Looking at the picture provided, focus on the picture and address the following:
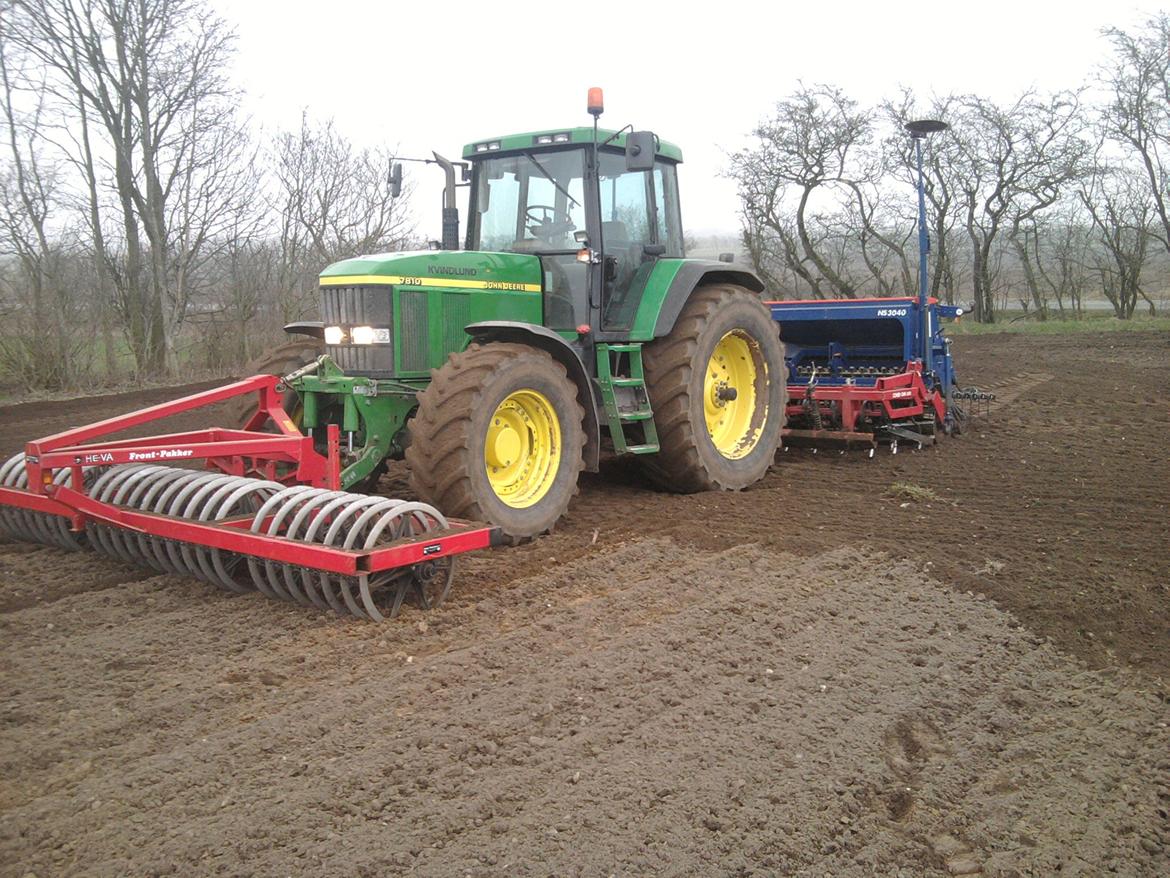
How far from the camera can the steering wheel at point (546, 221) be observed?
675cm

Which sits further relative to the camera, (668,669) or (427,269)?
(427,269)

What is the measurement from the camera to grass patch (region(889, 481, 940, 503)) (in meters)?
6.97

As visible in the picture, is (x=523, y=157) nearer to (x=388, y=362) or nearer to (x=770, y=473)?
(x=388, y=362)

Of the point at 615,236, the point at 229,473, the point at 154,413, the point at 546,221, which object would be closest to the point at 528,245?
the point at 546,221

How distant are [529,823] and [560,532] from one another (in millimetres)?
3294

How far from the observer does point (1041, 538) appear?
5.87 m

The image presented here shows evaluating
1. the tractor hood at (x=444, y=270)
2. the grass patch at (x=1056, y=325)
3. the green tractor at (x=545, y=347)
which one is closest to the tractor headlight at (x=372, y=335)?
the green tractor at (x=545, y=347)

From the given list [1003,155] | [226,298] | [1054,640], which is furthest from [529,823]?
[1003,155]

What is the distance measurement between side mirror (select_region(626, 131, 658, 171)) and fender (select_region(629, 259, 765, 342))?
3.36ft

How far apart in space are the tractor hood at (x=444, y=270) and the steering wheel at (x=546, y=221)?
0.65 ft

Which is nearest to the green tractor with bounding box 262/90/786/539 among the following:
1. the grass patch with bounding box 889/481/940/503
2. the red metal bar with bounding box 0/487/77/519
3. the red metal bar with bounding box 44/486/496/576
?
the red metal bar with bounding box 44/486/496/576

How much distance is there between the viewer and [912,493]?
7055 mm

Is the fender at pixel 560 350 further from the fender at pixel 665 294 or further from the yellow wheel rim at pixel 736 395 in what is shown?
the yellow wheel rim at pixel 736 395

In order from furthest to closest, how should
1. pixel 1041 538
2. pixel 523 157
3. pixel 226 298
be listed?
pixel 226 298 → pixel 523 157 → pixel 1041 538
